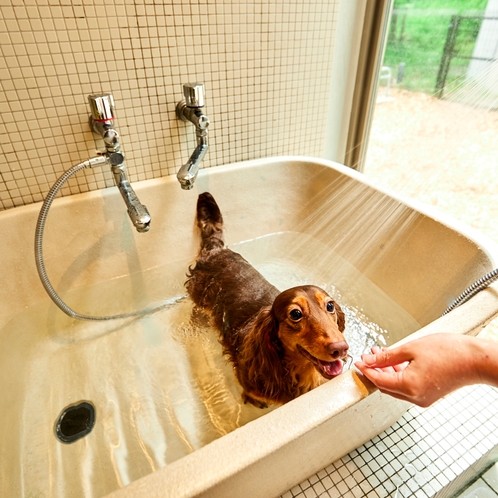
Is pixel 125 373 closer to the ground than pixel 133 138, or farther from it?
closer to the ground

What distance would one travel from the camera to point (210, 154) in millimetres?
1787

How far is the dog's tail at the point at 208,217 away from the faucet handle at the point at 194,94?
1.33ft

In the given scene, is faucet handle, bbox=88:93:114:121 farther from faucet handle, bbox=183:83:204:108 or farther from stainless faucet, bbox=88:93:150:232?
faucet handle, bbox=183:83:204:108

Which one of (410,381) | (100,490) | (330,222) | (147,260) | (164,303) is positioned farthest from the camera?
(330,222)

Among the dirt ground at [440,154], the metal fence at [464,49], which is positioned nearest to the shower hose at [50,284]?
the dirt ground at [440,154]

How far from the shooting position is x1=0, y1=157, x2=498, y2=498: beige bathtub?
776mm

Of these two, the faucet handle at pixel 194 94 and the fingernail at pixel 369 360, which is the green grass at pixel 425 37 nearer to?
the faucet handle at pixel 194 94

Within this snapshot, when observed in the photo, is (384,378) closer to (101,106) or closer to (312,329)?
(312,329)

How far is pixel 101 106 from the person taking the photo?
1223 mm

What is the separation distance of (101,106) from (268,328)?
889 millimetres

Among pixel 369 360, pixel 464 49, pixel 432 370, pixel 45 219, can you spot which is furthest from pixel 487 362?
pixel 464 49

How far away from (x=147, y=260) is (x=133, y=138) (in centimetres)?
57

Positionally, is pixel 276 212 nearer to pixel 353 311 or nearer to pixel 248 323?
pixel 353 311

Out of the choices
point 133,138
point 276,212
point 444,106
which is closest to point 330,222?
point 276,212
